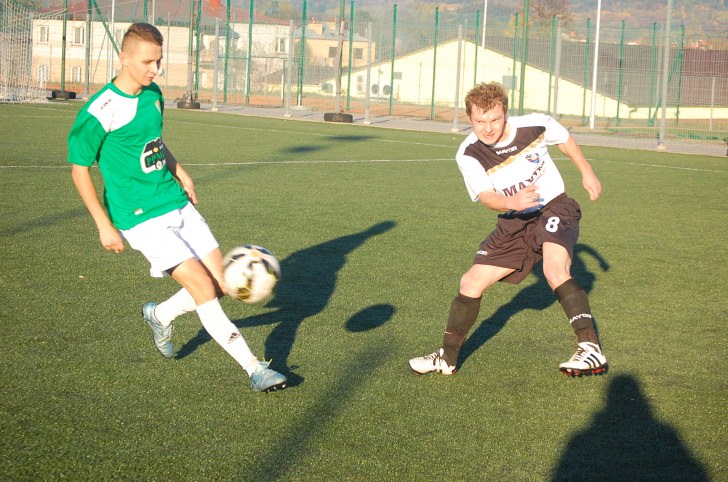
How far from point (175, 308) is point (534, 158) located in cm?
213

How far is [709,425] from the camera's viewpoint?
4270mm

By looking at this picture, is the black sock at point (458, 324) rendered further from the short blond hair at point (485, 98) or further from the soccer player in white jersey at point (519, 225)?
the short blond hair at point (485, 98)

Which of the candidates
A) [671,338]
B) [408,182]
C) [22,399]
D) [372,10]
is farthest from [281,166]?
[372,10]

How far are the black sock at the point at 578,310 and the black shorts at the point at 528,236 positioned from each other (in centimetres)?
19

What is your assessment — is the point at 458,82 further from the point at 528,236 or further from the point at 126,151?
the point at 126,151

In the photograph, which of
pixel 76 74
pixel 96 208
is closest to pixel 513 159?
pixel 96 208

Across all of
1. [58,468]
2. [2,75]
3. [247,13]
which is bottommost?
[58,468]

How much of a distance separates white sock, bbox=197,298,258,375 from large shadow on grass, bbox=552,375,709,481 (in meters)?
1.58

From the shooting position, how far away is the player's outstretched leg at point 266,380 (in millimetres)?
4391

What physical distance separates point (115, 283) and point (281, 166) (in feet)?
26.9

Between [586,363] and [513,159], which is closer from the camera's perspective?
[586,363]

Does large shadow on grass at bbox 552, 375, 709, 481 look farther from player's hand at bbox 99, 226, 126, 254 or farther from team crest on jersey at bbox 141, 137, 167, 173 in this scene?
team crest on jersey at bbox 141, 137, 167, 173

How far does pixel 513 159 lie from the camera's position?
508cm

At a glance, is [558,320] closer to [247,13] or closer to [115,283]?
[115,283]
